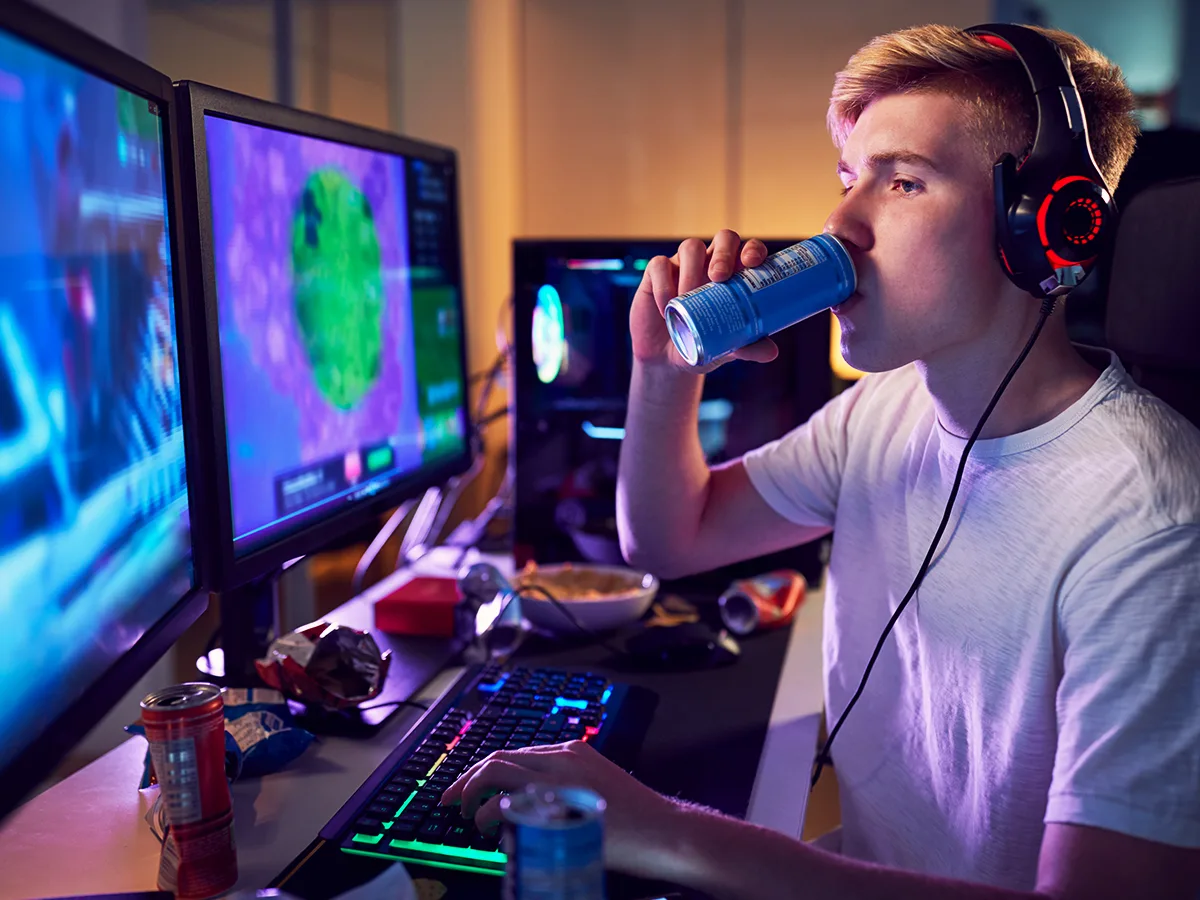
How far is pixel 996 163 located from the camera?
0.86 m

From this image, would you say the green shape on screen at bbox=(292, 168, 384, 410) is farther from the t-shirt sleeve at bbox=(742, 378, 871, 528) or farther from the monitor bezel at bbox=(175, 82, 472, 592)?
the t-shirt sleeve at bbox=(742, 378, 871, 528)

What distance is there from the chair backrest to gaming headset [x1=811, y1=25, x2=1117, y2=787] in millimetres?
152

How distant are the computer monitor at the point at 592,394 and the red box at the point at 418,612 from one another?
0.31 meters

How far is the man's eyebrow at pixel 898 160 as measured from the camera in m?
0.88

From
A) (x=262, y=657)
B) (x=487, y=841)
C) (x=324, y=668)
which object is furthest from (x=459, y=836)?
(x=262, y=657)

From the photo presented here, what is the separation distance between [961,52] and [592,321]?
27.6 inches

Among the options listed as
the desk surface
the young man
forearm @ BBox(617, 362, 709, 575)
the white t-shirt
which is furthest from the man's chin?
the desk surface

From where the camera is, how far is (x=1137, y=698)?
672 millimetres

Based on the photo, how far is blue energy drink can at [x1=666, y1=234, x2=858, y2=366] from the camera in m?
0.80

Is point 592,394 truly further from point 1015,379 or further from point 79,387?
point 79,387

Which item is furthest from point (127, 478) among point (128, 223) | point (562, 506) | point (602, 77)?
point (602, 77)

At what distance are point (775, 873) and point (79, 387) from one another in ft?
1.70

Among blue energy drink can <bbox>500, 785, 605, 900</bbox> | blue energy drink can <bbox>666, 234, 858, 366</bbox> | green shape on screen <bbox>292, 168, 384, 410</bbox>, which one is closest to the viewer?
blue energy drink can <bbox>500, 785, 605, 900</bbox>

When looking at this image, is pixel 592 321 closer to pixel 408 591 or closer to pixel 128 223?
pixel 408 591
